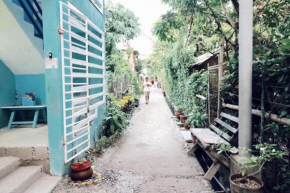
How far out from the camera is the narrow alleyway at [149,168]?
129 inches

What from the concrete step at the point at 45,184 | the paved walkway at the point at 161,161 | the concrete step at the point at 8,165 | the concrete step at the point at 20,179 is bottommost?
the paved walkway at the point at 161,161

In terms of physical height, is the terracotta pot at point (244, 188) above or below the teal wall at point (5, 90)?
below

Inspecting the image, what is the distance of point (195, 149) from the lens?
4.73 metres

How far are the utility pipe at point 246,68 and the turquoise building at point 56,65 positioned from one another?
2.59 meters

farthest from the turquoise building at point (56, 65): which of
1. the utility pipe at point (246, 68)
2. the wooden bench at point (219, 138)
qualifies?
the utility pipe at point (246, 68)

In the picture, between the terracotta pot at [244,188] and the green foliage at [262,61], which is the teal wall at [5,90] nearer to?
the green foliage at [262,61]

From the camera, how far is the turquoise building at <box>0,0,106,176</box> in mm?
3172

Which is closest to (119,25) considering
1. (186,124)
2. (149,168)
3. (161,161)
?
(186,124)

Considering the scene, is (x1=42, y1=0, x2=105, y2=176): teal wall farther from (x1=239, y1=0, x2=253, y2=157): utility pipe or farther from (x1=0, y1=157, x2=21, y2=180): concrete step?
(x1=239, y1=0, x2=253, y2=157): utility pipe

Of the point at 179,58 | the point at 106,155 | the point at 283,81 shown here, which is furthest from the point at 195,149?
the point at 179,58

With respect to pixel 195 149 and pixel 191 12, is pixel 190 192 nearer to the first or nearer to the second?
pixel 195 149

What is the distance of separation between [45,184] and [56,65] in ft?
6.06

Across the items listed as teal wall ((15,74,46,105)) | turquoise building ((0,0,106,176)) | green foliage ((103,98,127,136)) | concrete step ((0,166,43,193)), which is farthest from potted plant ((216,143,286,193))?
teal wall ((15,74,46,105))

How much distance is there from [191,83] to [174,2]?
2786 millimetres
